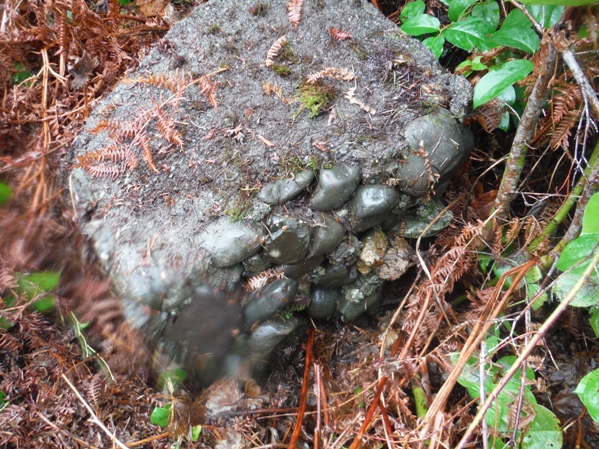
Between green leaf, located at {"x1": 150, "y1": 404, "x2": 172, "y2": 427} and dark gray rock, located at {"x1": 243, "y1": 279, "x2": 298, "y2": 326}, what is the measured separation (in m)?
0.46

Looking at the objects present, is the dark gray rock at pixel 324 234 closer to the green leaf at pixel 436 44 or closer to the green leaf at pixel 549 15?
the green leaf at pixel 436 44

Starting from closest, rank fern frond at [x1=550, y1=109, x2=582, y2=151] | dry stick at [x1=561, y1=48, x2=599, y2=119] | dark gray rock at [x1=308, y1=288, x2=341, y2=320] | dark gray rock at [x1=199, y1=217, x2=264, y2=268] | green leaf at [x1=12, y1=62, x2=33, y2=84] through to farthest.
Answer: dry stick at [x1=561, y1=48, x2=599, y2=119], fern frond at [x1=550, y1=109, x2=582, y2=151], dark gray rock at [x1=199, y1=217, x2=264, y2=268], dark gray rock at [x1=308, y1=288, x2=341, y2=320], green leaf at [x1=12, y1=62, x2=33, y2=84]

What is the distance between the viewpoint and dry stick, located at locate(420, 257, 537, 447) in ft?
4.83

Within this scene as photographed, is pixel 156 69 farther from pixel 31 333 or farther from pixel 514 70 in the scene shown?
pixel 514 70

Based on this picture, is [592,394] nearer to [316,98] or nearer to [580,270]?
[580,270]

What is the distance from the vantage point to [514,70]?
1.49 meters

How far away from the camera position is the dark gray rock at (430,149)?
1759mm

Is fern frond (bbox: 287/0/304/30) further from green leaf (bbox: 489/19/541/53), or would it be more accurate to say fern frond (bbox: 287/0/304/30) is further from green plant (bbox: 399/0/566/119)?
green leaf (bbox: 489/19/541/53)

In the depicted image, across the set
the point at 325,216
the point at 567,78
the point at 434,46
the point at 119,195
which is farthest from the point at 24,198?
the point at 567,78

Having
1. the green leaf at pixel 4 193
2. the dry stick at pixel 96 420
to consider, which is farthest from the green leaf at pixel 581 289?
the green leaf at pixel 4 193

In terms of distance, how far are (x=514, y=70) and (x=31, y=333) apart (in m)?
2.10

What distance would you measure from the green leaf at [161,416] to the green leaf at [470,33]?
181 cm

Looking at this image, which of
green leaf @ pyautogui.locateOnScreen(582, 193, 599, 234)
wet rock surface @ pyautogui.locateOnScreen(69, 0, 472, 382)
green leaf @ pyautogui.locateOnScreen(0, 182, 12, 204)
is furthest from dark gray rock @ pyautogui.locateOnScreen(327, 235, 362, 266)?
green leaf @ pyautogui.locateOnScreen(0, 182, 12, 204)

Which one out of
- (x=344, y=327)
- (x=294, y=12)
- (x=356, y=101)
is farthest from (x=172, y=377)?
(x=294, y=12)
